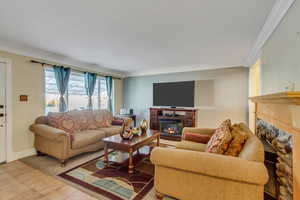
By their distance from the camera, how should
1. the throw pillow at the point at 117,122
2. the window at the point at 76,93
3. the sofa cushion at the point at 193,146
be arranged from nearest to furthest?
the sofa cushion at the point at 193,146, the window at the point at 76,93, the throw pillow at the point at 117,122

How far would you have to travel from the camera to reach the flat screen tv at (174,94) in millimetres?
4674

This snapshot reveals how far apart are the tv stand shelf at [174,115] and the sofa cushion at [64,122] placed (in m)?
2.46

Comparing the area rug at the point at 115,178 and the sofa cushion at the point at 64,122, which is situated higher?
the sofa cushion at the point at 64,122

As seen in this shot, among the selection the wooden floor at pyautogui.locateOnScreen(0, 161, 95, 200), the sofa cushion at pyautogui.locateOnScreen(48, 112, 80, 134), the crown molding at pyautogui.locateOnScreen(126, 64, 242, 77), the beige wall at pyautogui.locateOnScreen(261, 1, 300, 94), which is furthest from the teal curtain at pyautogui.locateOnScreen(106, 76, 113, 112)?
the beige wall at pyautogui.locateOnScreen(261, 1, 300, 94)

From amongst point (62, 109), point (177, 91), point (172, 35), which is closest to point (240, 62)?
point (177, 91)

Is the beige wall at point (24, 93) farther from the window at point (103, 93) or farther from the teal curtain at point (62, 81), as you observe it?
the window at point (103, 93)

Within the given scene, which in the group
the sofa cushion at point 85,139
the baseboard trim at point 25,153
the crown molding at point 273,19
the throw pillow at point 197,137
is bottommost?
the baseboard trim at point 25,153

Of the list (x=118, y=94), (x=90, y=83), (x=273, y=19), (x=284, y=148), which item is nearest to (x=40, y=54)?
(x=90, y=83)

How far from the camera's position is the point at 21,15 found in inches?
73.8

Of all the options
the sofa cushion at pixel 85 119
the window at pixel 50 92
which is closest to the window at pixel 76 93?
the window at pixel 50 92

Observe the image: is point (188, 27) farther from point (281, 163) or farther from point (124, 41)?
point (281, 163)

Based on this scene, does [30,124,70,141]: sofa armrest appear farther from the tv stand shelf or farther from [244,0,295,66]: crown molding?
[244,0,295,66]: crown molding

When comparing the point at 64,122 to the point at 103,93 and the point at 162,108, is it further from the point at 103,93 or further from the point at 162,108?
the point at 162,108

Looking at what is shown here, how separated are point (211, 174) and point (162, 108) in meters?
3.58
